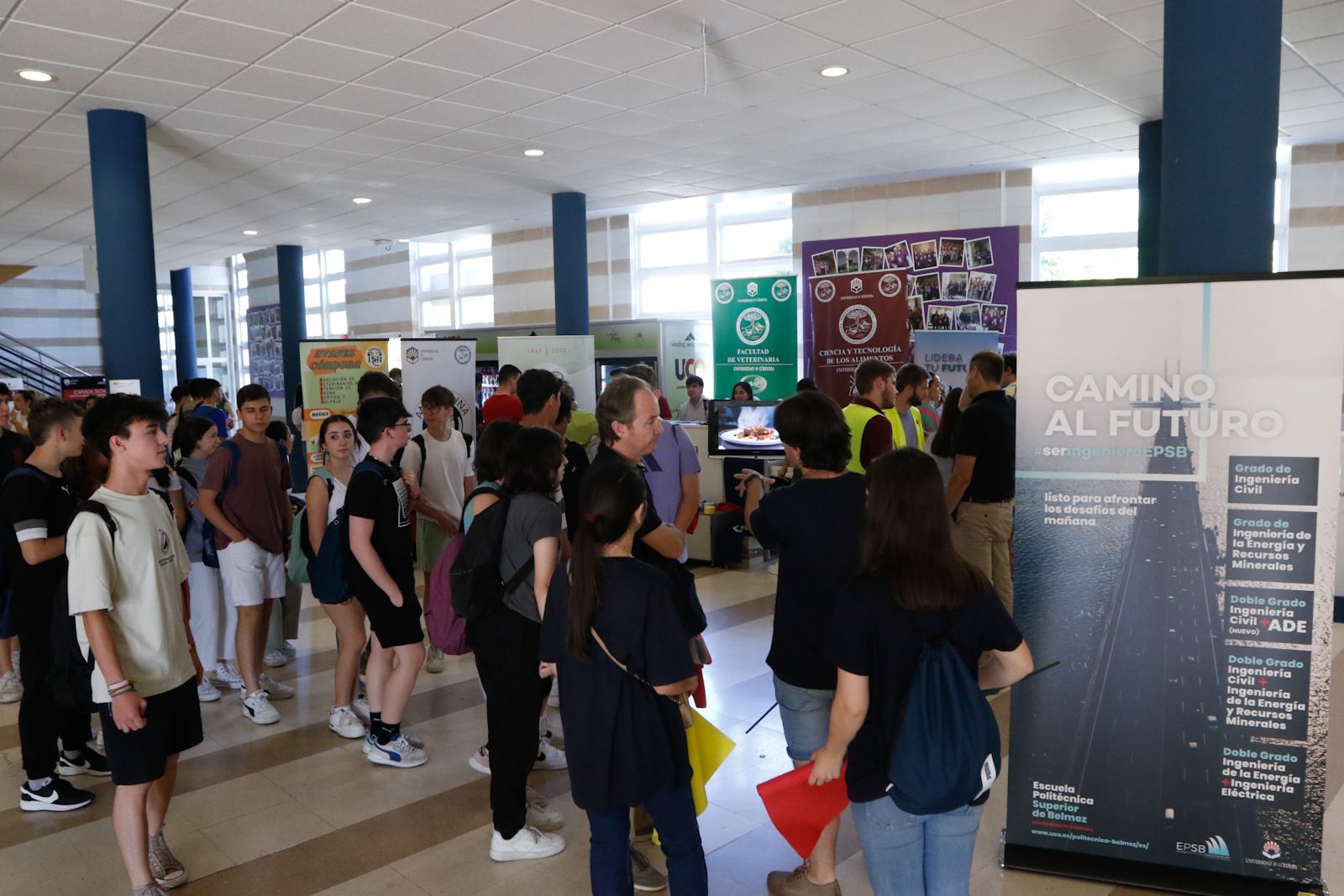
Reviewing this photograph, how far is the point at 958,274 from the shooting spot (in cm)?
919

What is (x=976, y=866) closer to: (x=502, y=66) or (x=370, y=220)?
(x=502, y=66)

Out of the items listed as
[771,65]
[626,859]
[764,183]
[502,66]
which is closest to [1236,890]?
[626,859]

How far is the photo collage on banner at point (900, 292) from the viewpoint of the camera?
8.23 metres

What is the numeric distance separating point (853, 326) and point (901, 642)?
682 cm

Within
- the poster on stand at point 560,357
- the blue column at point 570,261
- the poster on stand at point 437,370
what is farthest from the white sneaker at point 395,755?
the blue column at point 570,261

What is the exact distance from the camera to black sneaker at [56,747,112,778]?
3688 mm

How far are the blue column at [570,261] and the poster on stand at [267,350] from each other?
24.3ft

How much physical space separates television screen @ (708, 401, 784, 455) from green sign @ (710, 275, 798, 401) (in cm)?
260

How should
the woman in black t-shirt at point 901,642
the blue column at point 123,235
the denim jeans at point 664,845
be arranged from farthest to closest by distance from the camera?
the blue column at point 123,235 → the denim jeans at point 664,845 → the woman in black t-shirt at point 901,642

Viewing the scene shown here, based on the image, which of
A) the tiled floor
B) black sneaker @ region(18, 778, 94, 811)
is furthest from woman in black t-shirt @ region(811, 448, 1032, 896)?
black sneaker @ region(18, 778, 94, 811)

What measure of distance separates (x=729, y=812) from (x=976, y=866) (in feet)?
2.82

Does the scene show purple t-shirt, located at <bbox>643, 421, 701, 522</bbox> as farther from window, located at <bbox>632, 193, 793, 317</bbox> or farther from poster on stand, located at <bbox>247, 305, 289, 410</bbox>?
poster on stand, located at <bbox>247, 305, 289, 410</bbox>

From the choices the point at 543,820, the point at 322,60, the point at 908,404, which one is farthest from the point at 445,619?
the point at 322,60

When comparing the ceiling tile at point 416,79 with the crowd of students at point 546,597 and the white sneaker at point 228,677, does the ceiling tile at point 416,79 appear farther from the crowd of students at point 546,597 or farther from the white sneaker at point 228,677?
the white sneaker at point 228,677
